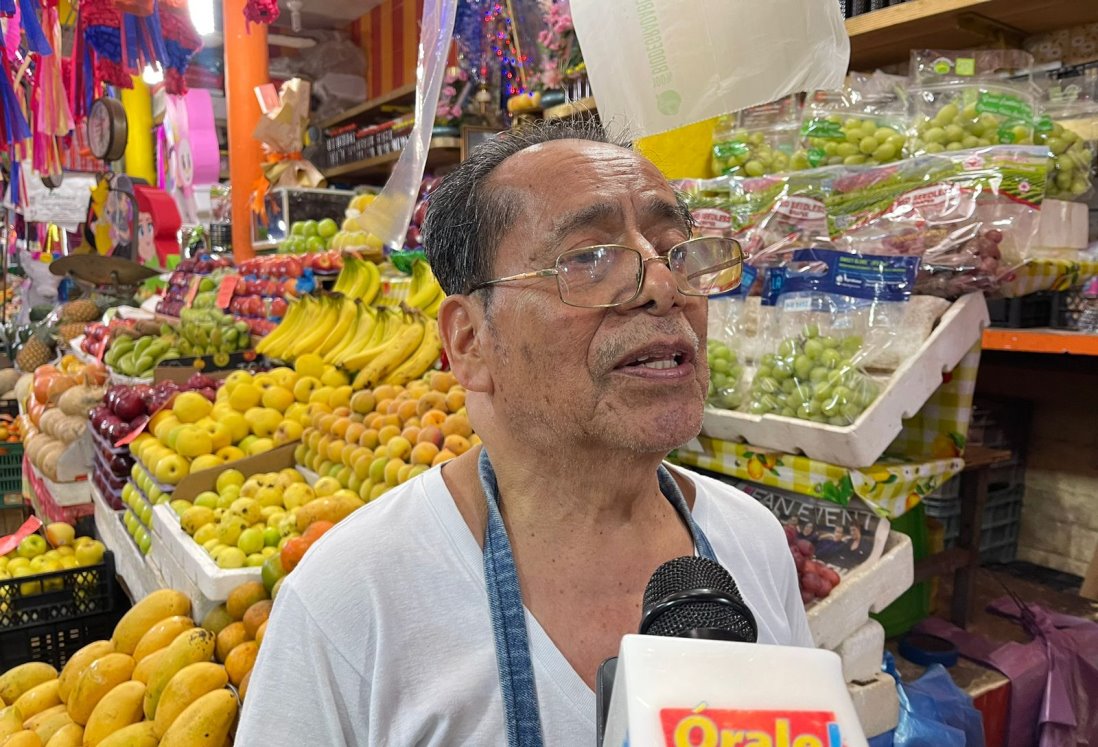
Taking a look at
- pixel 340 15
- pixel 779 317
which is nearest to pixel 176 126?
pixel 340 15

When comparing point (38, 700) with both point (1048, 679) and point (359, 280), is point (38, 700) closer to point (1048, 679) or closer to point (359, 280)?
point (1048, 679)

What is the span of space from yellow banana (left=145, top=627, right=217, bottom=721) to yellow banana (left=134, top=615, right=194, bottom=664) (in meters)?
0.13

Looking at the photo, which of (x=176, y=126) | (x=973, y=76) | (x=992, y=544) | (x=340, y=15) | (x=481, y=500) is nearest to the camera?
(x=481, y=500)

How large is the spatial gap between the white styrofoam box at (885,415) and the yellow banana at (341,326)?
7.71ft

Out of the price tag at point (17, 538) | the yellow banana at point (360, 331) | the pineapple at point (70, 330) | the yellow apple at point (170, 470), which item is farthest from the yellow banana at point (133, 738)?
→ the pineapple at point (70, 330)

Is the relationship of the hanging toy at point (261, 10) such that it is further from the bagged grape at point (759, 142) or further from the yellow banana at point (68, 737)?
the yellow banana at point (68, 737)

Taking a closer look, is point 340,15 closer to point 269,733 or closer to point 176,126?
point 176,126

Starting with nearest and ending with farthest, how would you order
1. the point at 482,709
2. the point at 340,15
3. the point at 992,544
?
the point at 482,709 < the point at 992,544 < the point at 340,15

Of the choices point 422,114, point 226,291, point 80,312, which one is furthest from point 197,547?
point 80,312

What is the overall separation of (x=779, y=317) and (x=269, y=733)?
1.63 meters

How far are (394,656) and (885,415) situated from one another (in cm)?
123

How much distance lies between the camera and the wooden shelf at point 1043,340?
1863 millimetres

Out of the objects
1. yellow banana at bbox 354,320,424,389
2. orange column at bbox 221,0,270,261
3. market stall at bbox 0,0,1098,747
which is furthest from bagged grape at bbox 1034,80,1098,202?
orange column at bbox 221,0,270,261

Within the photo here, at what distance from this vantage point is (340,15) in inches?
337
